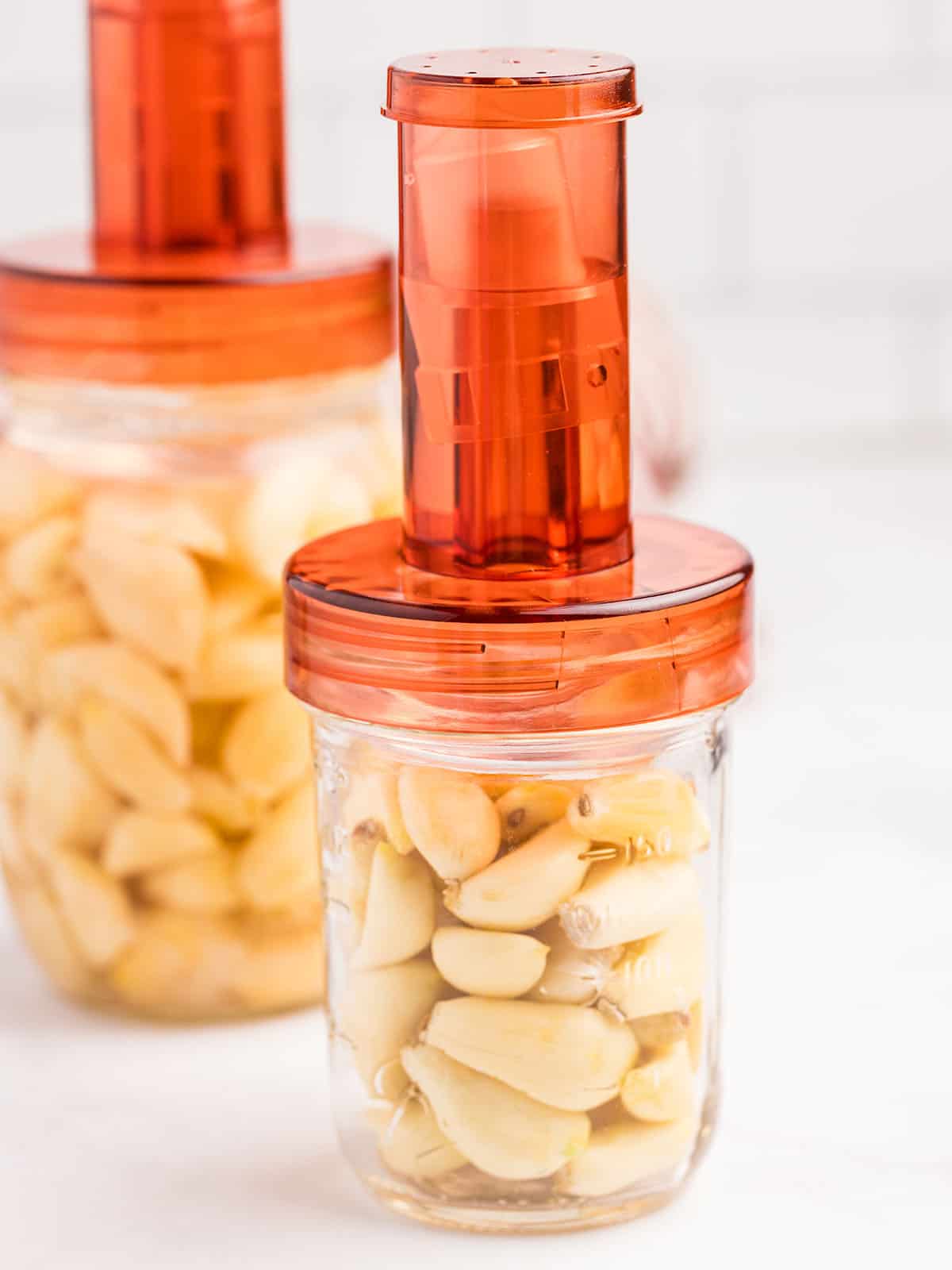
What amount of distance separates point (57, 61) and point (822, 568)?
0.42 m

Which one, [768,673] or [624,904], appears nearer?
[624,904]

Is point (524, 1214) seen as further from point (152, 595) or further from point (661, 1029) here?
point (152, 595)

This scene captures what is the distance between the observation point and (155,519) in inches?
15.8

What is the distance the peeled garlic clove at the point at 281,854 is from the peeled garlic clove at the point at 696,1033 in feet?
0.33

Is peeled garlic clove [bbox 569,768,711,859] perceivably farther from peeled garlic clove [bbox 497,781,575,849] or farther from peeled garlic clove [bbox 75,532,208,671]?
peeled garlic clove [bbox 75,532,208,671]

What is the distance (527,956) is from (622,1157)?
5 cm

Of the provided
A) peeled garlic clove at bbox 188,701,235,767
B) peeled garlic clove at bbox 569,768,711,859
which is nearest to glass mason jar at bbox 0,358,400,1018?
peeled garlic clove at bbox 188,701,235,767

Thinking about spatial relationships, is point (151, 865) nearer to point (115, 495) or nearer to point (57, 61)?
point (115, 495)

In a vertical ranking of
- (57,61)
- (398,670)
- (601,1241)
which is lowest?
(601,1241)

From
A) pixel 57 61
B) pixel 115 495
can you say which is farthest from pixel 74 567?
pixel 57 61

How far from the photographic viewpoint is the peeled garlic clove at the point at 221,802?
15.9 inches

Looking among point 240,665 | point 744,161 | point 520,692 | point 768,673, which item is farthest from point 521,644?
point 744,161

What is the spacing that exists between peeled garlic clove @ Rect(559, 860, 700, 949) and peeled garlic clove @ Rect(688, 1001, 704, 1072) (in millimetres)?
14

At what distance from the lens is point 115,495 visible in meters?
0.40
